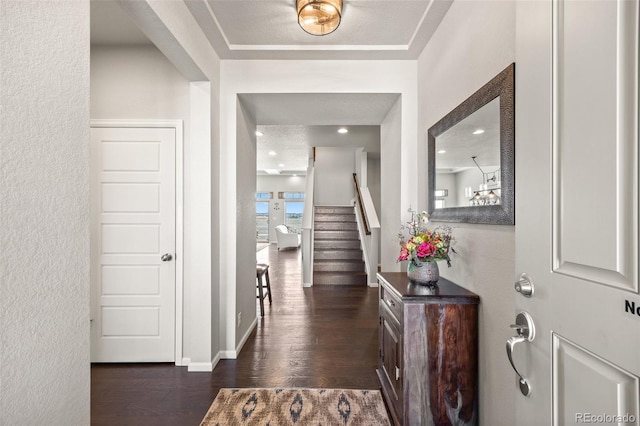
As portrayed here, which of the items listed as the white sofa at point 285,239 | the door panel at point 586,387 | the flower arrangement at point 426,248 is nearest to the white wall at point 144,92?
the flower arrangement at point 426,248

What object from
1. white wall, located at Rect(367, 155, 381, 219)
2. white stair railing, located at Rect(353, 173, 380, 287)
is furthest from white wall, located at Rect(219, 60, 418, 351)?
white wall, located at Rect(367, 155, 381, 219)

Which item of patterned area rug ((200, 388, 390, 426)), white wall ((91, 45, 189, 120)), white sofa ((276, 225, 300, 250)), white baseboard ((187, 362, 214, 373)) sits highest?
white wall ((91, 45, 189, 120))

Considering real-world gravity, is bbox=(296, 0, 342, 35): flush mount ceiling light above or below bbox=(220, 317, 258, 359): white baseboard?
above

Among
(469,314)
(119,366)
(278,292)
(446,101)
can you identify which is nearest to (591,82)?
(469,314)

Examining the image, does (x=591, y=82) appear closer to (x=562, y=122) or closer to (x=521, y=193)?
(x=562, y=122)

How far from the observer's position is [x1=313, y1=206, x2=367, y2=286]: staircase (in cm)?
564

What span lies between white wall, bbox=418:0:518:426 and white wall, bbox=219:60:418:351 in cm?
66

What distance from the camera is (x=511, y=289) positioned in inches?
56.3

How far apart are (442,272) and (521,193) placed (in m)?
1.42

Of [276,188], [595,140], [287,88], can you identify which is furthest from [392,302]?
[276,188]

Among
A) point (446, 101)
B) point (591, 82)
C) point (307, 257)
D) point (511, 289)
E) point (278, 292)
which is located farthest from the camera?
point (307, 257)

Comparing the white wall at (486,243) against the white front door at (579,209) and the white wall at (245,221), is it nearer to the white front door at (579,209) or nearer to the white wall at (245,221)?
the white front door at (579,209)

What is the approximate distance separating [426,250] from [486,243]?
33cm

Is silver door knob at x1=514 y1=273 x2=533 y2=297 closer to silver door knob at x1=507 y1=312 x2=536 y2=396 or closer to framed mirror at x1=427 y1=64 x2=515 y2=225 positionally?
silver door knob at x1=507 y1=312 x2=536 y2=396
